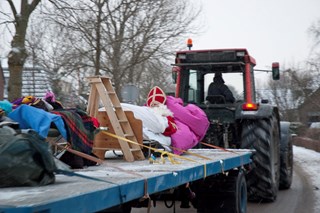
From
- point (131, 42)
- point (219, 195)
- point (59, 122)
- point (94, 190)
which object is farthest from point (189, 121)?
point (131, 42)

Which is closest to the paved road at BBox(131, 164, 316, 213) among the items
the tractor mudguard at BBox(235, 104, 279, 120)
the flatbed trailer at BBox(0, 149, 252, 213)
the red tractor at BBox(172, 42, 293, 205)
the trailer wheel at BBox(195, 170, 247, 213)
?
the red tractor at BBox(172, 42, 293, 205)

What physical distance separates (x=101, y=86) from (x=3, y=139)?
240 cm

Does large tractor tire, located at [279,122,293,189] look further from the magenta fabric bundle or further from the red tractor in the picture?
the magenta fabric bundle

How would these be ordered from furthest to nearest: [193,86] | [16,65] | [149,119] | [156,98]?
1. [16,65]
2. [193,86]
3. [156,98]
4. [149,119]

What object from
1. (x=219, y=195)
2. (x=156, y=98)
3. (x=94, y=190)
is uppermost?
(x=156, y=98)

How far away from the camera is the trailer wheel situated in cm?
700

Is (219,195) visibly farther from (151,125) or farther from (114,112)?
(114,112)

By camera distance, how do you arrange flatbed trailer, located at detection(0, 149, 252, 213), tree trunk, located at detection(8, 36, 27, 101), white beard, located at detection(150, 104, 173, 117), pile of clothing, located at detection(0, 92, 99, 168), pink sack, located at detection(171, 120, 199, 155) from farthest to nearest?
1. tree trunk, located at detection(8, 36, 27, 101)
2. white beard, located at detection(150, 104, 173, 117)
3. pink sack, located at detection(171, 120, 199, 155)
4. pile of clothing, located at detection(0, 92, 99, 168)
5. flatbed trailer, located at detection(0, 149, 252, 213)

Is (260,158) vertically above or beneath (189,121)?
beneath

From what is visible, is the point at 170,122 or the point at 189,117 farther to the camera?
the point at 189,117

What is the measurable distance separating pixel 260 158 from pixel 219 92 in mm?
1848

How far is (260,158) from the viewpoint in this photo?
906 centimetres

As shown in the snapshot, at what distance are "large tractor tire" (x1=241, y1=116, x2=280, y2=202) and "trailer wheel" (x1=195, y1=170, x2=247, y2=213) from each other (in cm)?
203

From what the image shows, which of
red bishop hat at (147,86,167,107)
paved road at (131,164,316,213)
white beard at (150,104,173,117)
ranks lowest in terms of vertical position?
paved road at (131,164,316,213)
